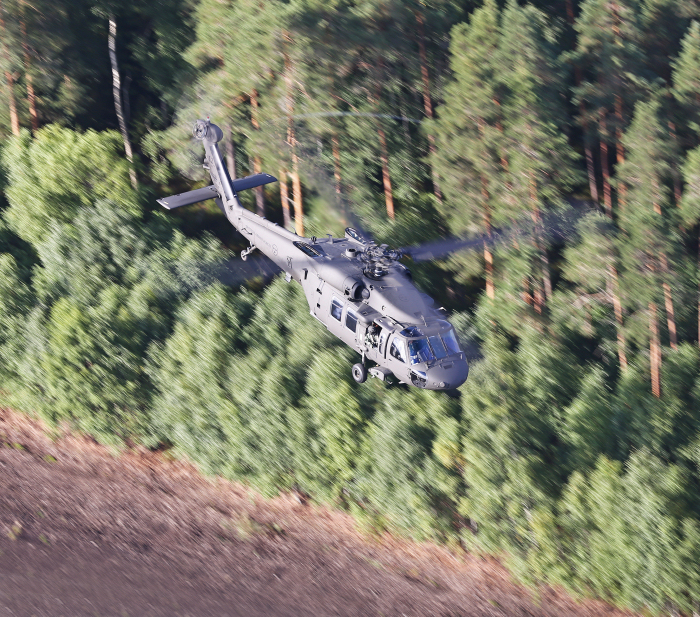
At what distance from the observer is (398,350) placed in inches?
812

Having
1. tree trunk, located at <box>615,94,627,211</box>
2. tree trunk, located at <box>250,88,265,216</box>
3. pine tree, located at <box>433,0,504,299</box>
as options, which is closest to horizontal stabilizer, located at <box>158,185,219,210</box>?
tree trunk, located at <box>250,88,265,216</box>

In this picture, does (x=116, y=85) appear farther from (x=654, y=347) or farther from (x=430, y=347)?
(x=654, y=347)

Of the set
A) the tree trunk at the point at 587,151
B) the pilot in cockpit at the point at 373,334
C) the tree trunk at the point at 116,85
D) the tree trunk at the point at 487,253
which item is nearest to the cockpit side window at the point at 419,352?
the pilot in cockpit at the point at 373,334

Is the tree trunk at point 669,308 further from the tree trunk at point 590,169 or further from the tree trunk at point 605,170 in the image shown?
the tree trunk at point 590,169

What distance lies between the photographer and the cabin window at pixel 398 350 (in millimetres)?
20469

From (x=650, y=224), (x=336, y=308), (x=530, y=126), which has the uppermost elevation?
(x=530, y=126)

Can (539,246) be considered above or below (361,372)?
below

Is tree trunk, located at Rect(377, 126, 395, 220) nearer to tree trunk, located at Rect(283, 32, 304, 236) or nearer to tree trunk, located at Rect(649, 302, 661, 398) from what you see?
tree trunk, located at Rect(283, 32, 304, 236)

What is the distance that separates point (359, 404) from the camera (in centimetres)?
2912

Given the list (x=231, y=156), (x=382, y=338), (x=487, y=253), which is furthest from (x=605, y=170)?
(x=382, y=338)

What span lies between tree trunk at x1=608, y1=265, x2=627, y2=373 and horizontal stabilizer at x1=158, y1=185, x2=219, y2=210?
19454mm

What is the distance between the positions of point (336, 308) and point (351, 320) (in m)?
0.81

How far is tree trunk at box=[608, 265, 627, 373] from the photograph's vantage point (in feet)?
111

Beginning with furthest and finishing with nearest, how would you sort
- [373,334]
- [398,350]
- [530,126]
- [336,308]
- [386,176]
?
[386,176], [530,126], [336,308], [373,334], [398,350]
